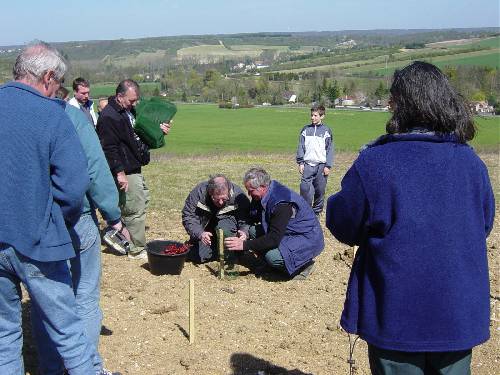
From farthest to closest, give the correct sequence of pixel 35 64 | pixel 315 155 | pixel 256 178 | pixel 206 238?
pixel 315 155, pixel 206 238, pixel 256 178, pixel 35 64

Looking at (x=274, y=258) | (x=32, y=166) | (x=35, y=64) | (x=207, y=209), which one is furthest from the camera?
(x=207, y=209)

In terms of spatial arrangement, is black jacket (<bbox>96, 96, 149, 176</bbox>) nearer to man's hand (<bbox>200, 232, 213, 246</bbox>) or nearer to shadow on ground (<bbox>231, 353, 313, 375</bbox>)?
man's hand (<bbox>200, 232, 213, 246</bbox>)

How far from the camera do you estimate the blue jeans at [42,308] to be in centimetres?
290

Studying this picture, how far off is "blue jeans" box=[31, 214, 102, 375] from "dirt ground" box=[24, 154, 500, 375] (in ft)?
1.80

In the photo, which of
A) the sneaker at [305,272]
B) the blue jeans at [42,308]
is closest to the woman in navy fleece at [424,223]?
the blue jeans at [42,308]

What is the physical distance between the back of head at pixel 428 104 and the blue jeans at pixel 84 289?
2.05 m

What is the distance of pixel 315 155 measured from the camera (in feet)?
30.7

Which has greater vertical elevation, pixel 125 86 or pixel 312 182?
pixel 125 86

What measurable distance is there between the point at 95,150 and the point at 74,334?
3.58 ft

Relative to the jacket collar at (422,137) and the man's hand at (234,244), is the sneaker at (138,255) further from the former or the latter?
the jacket collar at (422,137)

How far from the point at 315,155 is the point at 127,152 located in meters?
3.81

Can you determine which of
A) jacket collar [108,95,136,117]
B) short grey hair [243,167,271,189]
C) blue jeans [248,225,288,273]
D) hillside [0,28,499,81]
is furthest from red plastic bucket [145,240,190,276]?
hillside [0,28,499,81]

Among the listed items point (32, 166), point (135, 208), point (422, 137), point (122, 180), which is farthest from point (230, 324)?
point (422, 137)

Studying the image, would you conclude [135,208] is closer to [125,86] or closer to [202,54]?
[125,86]
